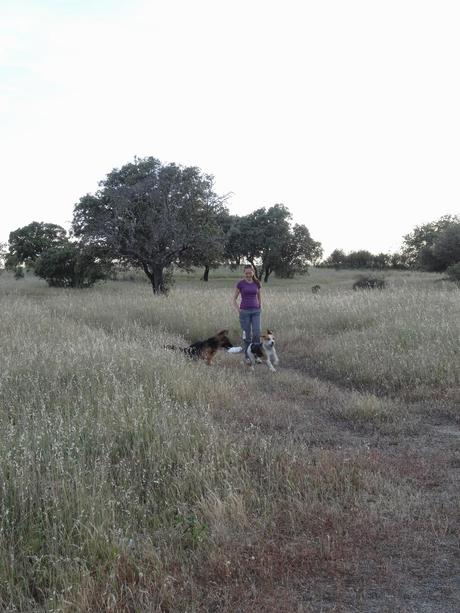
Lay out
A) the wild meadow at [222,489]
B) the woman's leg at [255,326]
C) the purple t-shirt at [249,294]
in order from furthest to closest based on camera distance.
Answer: the woman's leg at [255,326] < the purple t-shirt at [249,294] < the wild meadow at [222,489]

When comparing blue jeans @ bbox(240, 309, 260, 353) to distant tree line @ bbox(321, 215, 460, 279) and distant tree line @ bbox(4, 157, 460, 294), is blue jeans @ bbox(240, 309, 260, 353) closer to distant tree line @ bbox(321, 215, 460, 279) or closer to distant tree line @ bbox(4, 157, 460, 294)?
distant tree line @ bbox(4, 157, 460, 294)

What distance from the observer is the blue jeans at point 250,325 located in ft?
36.1

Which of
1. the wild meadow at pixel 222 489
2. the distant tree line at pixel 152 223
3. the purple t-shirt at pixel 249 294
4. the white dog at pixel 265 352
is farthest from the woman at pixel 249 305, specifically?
the distant tree line at pixel 152 223

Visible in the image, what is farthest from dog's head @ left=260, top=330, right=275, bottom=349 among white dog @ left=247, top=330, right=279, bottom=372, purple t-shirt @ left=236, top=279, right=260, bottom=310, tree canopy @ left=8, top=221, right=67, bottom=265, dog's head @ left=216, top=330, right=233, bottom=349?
tree canopy @ left=8, top=221, right=67, bottom=265

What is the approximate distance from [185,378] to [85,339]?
3.07 metres

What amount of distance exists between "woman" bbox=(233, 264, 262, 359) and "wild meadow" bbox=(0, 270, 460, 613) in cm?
281

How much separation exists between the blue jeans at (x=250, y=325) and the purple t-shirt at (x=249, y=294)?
123 mm

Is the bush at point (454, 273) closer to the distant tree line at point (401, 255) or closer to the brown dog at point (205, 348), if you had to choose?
the distant tree line at point (401, 255)

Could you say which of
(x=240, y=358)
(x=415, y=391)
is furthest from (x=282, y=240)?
(x=415, y=391)

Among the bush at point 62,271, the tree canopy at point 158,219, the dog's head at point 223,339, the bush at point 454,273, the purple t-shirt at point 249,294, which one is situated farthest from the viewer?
the bush at point 62,271

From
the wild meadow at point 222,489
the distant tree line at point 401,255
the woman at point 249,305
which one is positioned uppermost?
the distant tree line at point 401,255

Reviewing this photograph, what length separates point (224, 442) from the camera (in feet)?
16.1

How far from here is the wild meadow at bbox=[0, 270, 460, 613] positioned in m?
3.06

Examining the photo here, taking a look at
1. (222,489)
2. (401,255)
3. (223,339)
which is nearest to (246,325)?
(223,339)
